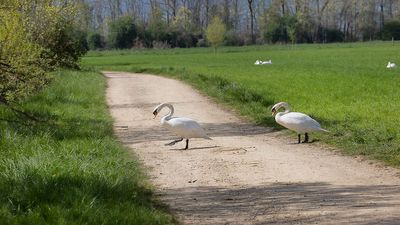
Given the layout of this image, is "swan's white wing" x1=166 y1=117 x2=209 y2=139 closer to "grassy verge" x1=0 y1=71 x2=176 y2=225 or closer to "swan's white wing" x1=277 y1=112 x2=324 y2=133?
"grassy verge" x1=0 y1=71 x2=176 y2=225

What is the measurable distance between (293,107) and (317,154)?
7.39 m

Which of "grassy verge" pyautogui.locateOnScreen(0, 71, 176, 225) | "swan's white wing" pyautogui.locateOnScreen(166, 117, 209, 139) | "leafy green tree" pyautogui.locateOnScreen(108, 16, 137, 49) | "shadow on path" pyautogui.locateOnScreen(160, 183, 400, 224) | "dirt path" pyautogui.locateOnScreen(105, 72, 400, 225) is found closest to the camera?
"grassy verge" pyautogui.locateOnScreen(0, 71, 176, 225)

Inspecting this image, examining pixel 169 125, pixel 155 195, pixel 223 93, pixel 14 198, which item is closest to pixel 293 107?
pixel 223 93

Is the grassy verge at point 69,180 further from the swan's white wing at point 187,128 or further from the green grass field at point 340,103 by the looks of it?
the green grass field at point 340,103

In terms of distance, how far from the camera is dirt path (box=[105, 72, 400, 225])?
7289 millimetres

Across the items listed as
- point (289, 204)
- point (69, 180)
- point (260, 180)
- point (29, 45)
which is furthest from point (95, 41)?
point (289, 204)

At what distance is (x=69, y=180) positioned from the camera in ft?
25.6

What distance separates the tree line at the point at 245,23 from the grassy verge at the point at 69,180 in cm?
6624

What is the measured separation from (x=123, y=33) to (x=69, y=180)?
9510 cm

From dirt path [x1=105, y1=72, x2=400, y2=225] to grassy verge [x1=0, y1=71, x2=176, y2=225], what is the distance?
0.48 meters

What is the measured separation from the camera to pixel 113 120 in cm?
1722

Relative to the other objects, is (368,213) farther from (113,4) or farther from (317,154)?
(113,4)

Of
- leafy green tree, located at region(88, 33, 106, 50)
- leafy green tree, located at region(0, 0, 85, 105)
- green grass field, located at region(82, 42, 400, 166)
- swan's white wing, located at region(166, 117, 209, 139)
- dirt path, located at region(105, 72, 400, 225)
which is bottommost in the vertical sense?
leafy green tree, located at region(88, 33, 106, 50)

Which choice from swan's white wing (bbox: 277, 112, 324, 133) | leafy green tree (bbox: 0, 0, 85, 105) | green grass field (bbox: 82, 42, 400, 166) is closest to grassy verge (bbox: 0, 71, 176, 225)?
leafy green tree (bbox: 0, 0, 85, 105)
